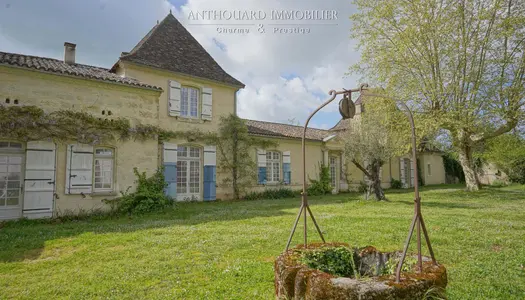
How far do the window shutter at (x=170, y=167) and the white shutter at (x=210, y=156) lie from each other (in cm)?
145

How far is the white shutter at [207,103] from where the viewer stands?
1314cm

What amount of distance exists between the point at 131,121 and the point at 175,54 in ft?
14.5

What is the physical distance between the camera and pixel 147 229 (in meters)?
7.00

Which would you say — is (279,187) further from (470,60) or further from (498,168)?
(498,168)

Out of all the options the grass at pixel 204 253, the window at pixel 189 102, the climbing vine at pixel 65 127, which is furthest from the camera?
the window at pixel 189 102

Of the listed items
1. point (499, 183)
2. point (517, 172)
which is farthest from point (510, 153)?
point (517, 172)

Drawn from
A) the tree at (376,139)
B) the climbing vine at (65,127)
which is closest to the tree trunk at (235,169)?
the climbing vine at (65,127)

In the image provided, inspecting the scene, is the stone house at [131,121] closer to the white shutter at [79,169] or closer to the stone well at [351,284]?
the white shutter at [79,169]

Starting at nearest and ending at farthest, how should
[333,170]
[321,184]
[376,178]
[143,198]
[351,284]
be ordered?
[351,284], [143,198], [376,178], [321,184], [333,170]

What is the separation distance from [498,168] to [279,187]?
20.5 metres

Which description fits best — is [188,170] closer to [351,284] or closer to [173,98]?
[173,98]

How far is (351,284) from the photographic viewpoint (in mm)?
2174

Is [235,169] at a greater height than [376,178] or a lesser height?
greater

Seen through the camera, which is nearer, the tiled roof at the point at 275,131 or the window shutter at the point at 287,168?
the tiled roof at the point at 275,131
